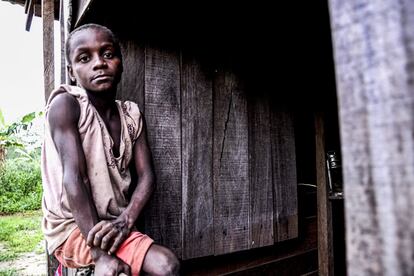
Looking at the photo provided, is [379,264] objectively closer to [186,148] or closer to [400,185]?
[400,185]

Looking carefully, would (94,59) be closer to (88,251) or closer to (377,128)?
(88,251)

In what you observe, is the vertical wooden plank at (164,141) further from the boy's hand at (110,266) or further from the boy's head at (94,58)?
the boy's hand at (110,266)

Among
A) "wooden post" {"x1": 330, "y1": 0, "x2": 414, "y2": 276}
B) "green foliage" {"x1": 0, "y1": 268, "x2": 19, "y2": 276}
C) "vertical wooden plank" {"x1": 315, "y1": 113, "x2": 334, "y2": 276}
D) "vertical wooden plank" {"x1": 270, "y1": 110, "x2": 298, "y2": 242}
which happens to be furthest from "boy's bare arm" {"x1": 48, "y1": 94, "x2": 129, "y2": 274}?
"green foliage" {"x1": 0, "y1": 268, "x2": 19, "y2": 276}

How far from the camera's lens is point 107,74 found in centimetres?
147

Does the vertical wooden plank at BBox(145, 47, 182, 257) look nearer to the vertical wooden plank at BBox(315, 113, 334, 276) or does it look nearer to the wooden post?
the vertical wooden plank at BBox(315, 113, 334, 276)

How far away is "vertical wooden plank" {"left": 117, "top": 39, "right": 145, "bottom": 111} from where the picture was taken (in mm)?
1777

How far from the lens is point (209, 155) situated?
6.52ft

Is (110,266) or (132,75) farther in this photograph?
(132,75)

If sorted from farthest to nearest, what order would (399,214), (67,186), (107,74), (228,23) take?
(228,23) → (107,74) → (67,186) → (399,214)

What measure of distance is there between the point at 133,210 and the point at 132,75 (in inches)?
28.0

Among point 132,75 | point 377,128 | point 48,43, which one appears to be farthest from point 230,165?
point 377,128

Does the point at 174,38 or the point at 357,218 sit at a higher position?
the point at 174,38

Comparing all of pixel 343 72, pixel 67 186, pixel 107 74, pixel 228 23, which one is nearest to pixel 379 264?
pixel 343 72

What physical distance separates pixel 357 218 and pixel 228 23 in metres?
1.84
